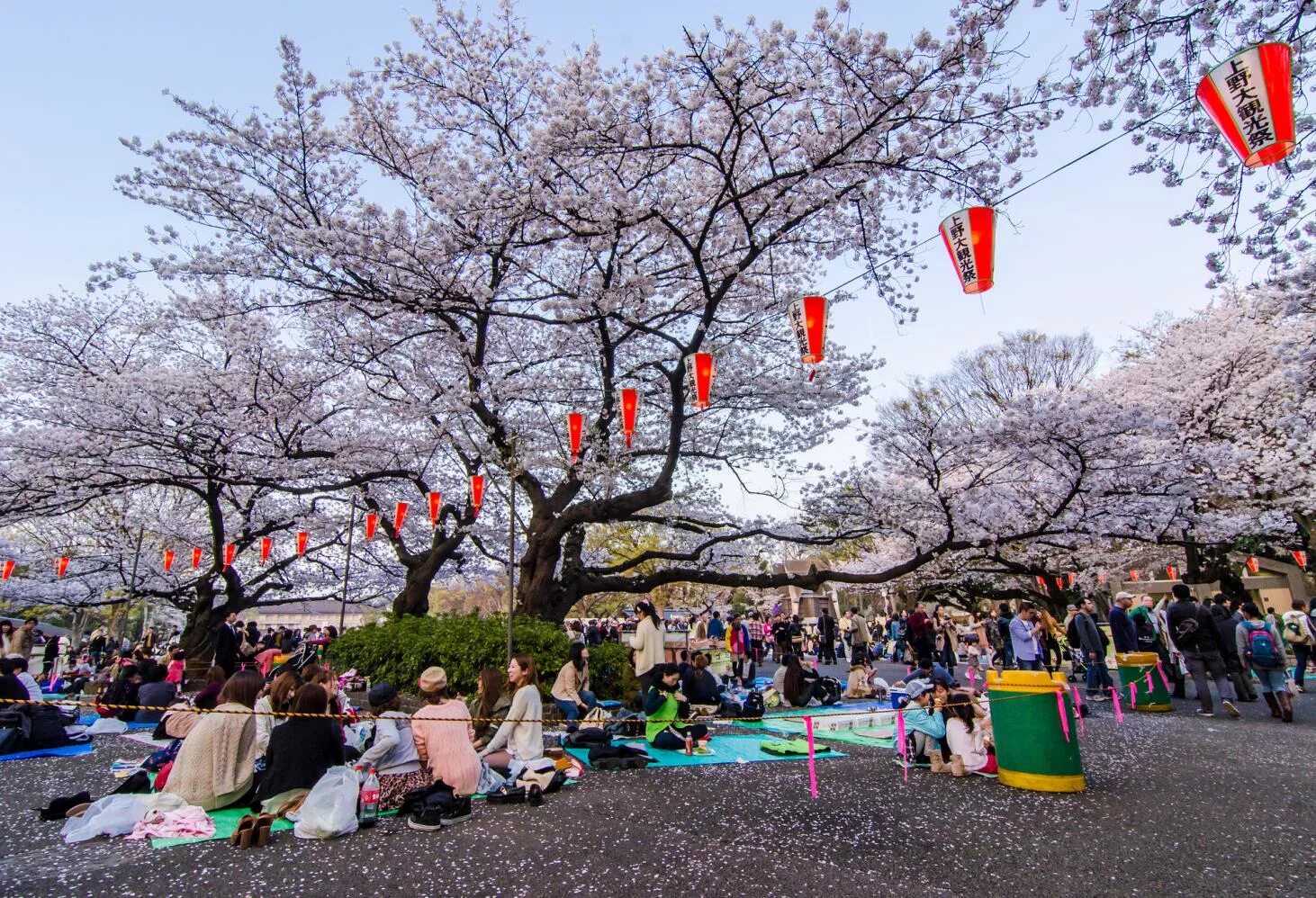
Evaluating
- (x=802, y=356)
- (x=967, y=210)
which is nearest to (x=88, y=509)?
(x=802, y=356)

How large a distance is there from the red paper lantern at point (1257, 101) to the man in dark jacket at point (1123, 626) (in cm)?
738

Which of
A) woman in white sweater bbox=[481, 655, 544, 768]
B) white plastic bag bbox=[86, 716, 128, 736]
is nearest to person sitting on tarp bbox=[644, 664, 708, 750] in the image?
woman in white sweater bbox=[481, 655, 544, 768]

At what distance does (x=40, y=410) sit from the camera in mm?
13836

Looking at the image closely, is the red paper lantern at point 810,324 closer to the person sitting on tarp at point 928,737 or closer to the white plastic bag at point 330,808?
the person sitting on tarp at point 928,737

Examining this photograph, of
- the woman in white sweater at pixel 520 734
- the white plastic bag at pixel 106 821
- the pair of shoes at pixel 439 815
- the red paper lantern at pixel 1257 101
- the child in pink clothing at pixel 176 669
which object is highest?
the red paper lantern at pixel 1257 101

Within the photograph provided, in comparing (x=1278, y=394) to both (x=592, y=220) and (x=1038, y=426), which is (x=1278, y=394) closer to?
(x=1038, y=426)

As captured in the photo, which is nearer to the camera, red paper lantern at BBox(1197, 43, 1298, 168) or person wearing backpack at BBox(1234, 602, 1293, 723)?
red paper lantern at BBox(1197, 43, 1298, 168)

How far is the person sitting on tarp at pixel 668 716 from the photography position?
7305 millimetres

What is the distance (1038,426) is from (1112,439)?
1.20 m

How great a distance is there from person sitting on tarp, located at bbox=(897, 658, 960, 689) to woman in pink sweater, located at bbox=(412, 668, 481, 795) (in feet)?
14.4

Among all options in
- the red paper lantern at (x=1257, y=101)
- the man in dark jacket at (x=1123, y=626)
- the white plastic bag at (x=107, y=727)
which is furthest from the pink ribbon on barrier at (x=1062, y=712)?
the white plastic bag at (x=107, y=727)

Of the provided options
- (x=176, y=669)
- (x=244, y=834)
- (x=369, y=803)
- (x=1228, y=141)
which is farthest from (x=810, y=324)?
(x=176, y=669)

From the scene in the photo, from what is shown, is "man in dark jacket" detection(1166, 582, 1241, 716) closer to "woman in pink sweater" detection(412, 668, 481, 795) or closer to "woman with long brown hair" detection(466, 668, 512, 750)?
"woman with long brown hair" detection(466, 668, 512, 750)

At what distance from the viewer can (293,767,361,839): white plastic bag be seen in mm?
4414
